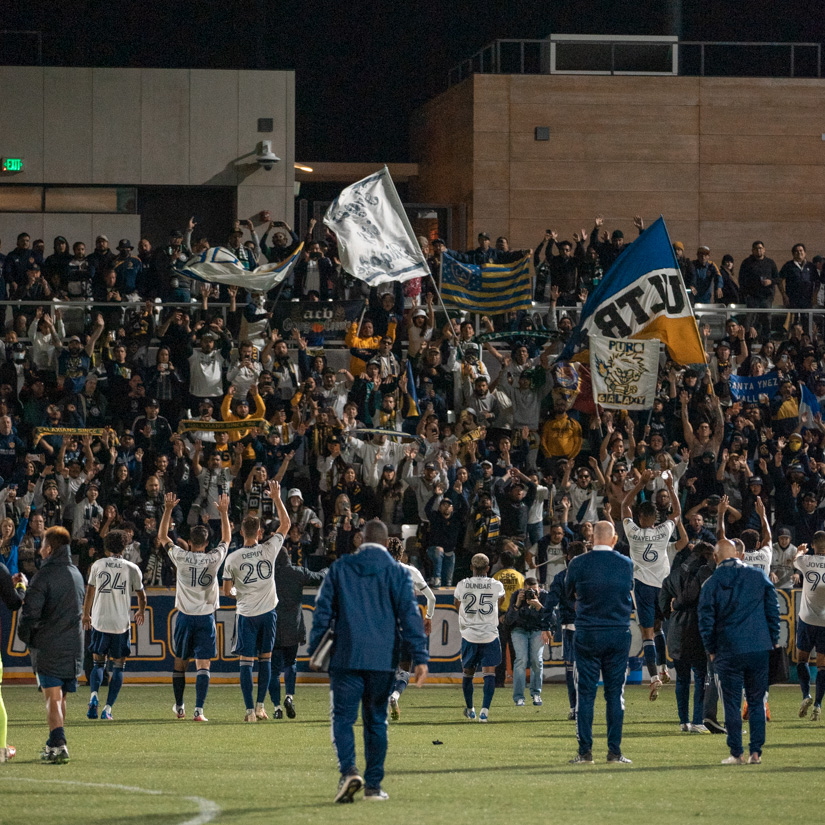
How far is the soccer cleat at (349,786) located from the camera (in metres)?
10.4

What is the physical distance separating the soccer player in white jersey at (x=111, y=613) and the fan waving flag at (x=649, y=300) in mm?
7932

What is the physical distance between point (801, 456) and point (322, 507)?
7501 millimetres

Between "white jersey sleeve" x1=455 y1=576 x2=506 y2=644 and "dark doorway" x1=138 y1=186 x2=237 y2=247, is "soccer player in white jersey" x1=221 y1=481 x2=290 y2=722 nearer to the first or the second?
"white jersey sleeve" x1=455 y1=576 x2=506 y2=644

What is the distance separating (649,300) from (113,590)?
8.90 meters

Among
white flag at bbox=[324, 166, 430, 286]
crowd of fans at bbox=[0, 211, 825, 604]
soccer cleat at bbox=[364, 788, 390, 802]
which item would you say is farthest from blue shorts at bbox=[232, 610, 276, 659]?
white flag at bbox=[324, 166, 430, 286]

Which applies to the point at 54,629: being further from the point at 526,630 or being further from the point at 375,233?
the point at 375,233

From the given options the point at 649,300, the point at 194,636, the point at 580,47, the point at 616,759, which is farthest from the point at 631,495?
the point at 580,47

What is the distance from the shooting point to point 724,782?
1170 cm

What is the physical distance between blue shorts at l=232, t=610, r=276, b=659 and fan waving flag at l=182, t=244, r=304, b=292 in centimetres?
922

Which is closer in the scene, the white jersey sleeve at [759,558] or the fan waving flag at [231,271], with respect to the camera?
the white jersey sleeve at [759,558]

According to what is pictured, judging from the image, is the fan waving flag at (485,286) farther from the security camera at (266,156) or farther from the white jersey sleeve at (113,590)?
the white jersey sleeve at (113,590)

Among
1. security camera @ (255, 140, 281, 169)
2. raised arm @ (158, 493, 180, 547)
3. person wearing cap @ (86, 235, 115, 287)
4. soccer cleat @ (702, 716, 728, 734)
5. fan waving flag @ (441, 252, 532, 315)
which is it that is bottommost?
soccer cleat @ (702, 716, 728, 734)

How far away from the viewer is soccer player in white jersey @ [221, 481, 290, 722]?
17000mm

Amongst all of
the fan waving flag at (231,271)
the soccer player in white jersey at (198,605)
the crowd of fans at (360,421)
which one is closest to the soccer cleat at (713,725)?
the crowd of fans at (360,421)
